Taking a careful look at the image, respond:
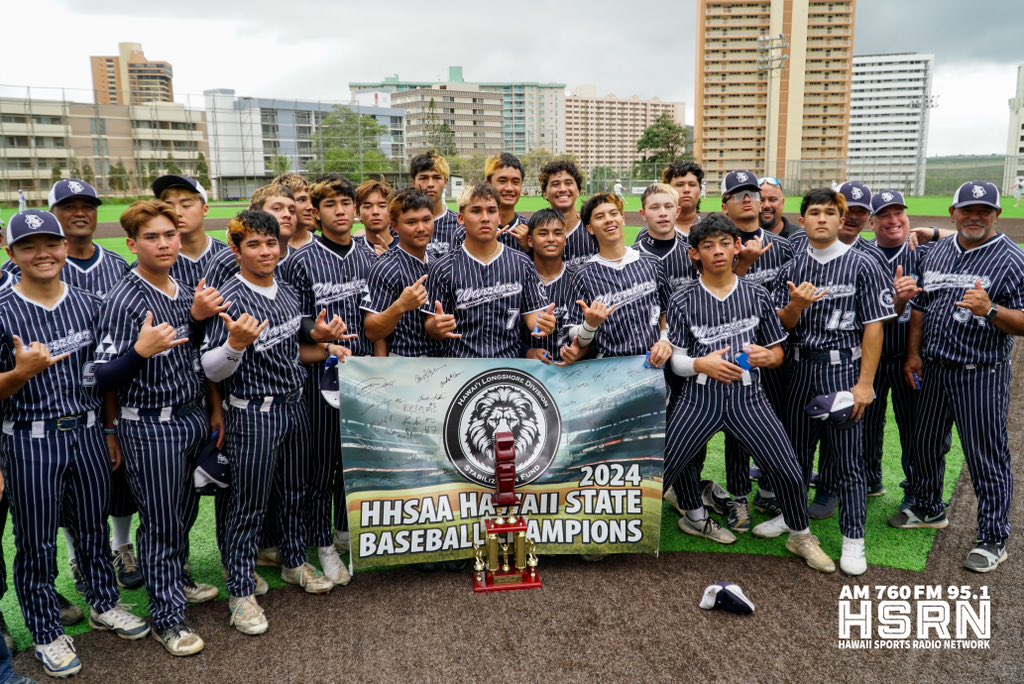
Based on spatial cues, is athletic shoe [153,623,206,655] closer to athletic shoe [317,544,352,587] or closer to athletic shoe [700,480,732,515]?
athletic shoe [317,544,352,587]

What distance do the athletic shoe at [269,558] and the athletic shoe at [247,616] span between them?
26.1 inches

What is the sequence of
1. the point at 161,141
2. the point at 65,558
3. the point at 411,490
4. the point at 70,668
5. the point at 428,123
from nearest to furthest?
the point at 70,668 < the point at 411,490 < the point at 65,558 < the point at 161,141 < the point at 428,123

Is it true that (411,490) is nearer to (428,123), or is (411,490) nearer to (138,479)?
(138,479)

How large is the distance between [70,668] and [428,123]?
260ft

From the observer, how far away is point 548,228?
4.97 metres

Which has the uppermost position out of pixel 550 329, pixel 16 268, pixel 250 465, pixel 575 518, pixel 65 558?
pixel 16 268

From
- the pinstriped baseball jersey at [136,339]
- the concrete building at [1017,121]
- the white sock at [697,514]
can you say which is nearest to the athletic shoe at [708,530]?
the white sock at [697,514]

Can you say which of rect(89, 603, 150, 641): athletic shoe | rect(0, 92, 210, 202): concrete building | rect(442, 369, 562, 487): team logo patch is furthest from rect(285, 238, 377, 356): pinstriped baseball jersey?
rect(0, 92, 210, 202): concrete building

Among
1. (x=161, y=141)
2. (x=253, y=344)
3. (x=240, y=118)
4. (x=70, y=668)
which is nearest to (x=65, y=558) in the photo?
(x=70, y=668)

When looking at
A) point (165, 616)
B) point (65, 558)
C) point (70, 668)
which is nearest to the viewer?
point (70, 668)

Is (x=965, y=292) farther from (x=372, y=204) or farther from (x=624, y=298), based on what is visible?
(x=372, y=204)

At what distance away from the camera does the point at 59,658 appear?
3699mm

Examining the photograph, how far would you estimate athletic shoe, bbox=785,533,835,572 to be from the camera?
4598 mm

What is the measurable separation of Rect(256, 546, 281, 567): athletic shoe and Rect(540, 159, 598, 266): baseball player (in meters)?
2.87
